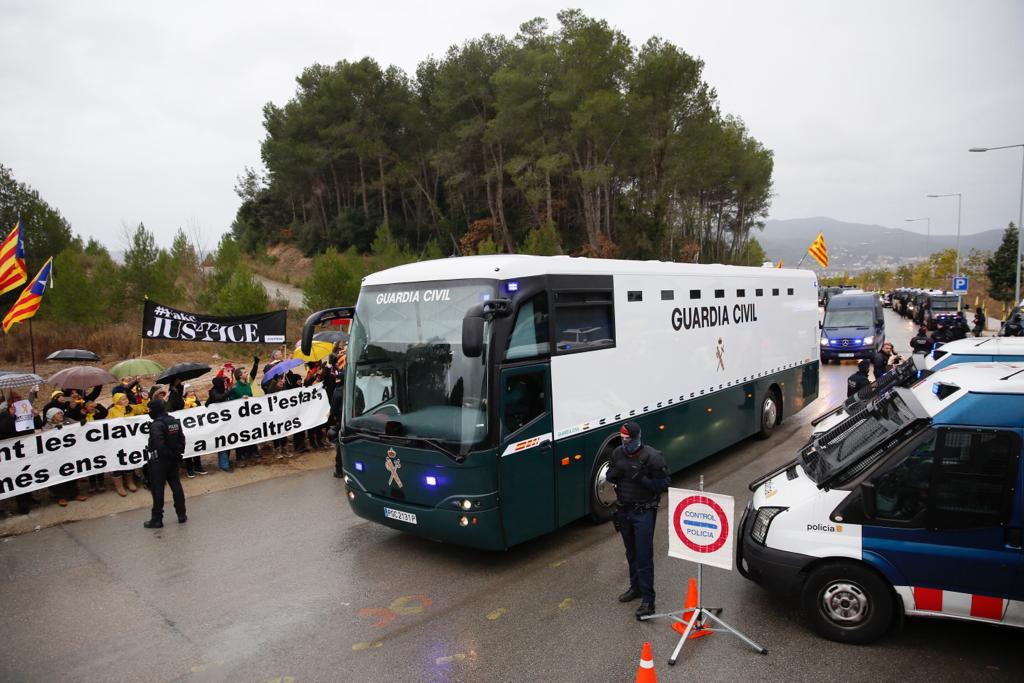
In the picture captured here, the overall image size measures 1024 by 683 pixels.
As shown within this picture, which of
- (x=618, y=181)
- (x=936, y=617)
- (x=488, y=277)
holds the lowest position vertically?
(x=936, y=617)

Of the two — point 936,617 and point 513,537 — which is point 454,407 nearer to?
point 513,537

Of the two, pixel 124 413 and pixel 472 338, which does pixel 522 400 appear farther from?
pixel 124 413

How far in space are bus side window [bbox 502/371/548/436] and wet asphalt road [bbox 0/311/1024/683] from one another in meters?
1.75

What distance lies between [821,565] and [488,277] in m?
4.18

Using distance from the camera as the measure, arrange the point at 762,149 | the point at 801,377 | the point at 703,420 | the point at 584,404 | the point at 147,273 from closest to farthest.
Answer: the point at 584,404, the point at 703,420, the point at 801,377, the point at 147,273, the point at 762,149

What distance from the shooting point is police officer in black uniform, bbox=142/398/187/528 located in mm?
8719

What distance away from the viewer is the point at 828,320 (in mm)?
24688

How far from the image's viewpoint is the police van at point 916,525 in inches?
194

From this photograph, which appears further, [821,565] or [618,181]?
[618,181]

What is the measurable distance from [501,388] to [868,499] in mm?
3471

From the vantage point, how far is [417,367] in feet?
23.1

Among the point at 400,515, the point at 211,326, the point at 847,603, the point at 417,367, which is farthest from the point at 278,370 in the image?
the point at 847,603

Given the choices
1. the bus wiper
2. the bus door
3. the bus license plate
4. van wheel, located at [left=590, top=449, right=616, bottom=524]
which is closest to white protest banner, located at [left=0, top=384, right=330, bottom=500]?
the bus license plate

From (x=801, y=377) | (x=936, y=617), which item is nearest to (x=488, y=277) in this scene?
(x=936, y=617)
